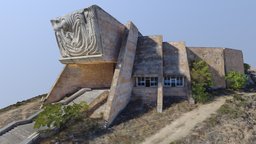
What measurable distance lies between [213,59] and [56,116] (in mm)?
25833

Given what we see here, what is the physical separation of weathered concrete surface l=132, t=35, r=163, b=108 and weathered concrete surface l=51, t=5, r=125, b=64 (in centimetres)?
407

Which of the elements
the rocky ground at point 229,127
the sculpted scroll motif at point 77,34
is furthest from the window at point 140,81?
the rocky ground at point 229,127

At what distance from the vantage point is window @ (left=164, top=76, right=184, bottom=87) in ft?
131

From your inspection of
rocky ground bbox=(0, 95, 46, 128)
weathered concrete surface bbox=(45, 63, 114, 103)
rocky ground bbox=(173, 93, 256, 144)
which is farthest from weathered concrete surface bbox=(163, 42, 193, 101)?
rocky ground bbox=(0, 95, 46, 128)

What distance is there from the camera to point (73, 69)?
42.6m

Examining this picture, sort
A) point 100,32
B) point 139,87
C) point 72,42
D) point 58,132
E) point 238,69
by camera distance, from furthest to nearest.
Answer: point 238,69 → point 139,87 → point 72,42 → point 100,32 → point 58,132

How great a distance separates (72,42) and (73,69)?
256 inches

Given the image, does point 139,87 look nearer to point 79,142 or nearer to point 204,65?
point 204,65

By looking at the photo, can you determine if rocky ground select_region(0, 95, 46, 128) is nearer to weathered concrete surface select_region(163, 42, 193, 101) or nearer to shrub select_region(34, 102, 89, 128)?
shrub select_region(34, 102, 89, 128)

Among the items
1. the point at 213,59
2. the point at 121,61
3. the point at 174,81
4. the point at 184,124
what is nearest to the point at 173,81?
the point at 174,81

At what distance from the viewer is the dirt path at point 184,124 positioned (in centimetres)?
2830

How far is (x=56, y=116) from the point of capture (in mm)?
28953

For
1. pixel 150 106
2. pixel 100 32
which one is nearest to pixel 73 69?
pixel 100 32

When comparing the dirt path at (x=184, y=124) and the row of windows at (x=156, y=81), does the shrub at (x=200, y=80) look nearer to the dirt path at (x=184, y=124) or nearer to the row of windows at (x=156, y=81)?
the dirt path at (x=184, y=124)
